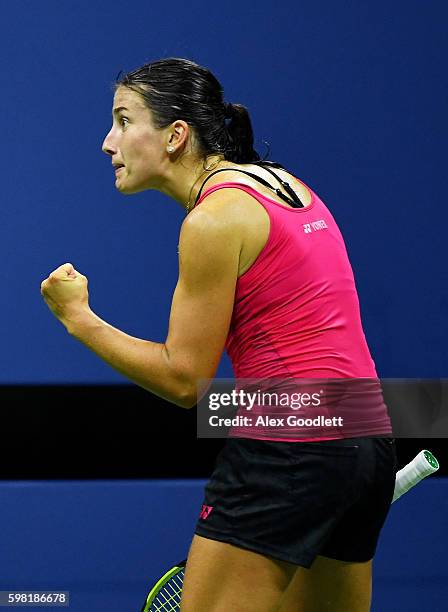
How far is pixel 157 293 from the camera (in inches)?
112

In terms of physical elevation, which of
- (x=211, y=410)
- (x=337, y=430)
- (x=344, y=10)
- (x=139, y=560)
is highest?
(x=344, y=10)

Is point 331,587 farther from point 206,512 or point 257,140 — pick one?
point 257,140

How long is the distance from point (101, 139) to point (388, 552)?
4.22ft

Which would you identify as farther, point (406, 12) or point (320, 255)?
point (406, 12)

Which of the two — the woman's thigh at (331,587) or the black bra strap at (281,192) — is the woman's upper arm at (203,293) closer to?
the black bra strap at (281,192)

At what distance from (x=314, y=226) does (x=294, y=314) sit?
0.46ft

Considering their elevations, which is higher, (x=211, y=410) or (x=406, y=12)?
(x=406, y=12)

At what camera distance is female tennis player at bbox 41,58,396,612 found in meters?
1.56

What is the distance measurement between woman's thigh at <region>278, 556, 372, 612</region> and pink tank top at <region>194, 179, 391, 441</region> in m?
0.23

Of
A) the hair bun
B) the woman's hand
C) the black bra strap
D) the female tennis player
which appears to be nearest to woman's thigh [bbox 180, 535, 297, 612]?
the female tennis player

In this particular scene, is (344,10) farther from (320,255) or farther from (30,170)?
(320,255)

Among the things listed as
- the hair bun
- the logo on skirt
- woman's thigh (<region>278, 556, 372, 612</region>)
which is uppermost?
the hair bun

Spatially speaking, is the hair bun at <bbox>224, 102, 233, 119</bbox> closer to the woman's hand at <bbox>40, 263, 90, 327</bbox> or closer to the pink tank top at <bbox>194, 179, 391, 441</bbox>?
the pink tank top at <bbox>194, 179, 391, 441</bbox>

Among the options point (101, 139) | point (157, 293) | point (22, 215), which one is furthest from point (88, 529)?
point (101, 139)
